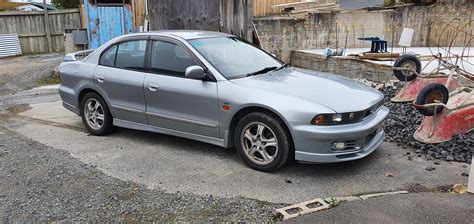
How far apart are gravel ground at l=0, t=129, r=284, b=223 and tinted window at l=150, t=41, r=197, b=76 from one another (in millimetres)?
1514

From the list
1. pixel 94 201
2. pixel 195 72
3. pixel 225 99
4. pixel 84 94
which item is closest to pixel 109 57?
pixel 84 94

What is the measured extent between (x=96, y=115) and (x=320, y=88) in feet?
11.0

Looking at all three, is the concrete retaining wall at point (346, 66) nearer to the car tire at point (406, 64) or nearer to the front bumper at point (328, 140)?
the car tire at point (406, 64)

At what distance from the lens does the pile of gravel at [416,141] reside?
5.01 metres

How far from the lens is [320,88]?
4699mm

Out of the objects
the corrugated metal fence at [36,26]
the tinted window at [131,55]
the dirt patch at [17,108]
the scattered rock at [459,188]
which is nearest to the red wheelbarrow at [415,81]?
the scattered rock at [459,188]

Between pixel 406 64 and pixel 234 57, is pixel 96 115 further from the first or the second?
pixel 406 64

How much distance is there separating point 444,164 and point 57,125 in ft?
18.9

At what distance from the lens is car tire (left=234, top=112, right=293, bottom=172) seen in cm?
440

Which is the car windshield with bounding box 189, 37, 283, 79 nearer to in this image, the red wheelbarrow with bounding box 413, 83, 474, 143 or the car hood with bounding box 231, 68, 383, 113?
the car hood with bounding box 231, 68, 383, 113

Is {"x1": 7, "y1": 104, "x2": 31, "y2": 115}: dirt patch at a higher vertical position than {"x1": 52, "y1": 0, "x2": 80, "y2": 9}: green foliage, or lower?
lower

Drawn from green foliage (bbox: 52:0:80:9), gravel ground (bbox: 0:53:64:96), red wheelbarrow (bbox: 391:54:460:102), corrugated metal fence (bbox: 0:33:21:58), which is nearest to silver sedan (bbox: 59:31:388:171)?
red wheelbarrow (bbox: 391:54:460:102)

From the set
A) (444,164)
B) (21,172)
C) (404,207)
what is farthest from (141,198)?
(444,164)

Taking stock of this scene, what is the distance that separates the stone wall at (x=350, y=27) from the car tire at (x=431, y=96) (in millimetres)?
7965
